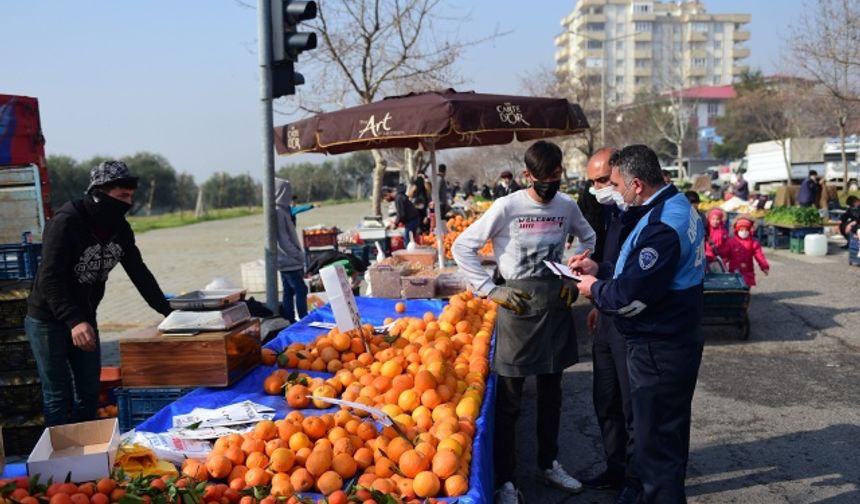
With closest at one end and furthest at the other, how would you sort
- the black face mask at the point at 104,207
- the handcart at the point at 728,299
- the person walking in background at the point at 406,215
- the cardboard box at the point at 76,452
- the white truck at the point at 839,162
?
the cardboard box at the point at 76,452 < the black face mask at the point at 104,207 < the handcart at the point at 728,299 < the person walking in background at the point at 406,215 < the white truck at the point at 839,162

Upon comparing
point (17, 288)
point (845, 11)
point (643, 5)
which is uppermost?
point (643, 5)

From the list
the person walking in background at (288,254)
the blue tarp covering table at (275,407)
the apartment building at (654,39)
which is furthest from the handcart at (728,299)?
the apartment building at (654,39)

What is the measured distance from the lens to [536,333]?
4.04 m

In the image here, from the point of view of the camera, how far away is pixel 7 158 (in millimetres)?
5637

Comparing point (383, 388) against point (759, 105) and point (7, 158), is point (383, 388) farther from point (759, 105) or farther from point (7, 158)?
point (759, 105)

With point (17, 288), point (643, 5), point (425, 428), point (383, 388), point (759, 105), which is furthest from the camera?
point (643, 5)

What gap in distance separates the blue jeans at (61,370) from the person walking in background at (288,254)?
12.3 feet

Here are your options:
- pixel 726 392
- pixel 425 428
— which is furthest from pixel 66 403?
pixel 726 392

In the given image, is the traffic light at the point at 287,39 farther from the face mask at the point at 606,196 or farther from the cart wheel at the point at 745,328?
the cart wheel at the point at 745,328

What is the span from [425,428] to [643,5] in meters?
128

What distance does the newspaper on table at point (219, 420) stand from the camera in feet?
10.9

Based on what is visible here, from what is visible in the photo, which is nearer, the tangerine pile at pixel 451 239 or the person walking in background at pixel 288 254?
the person walking in background at pixel 288 254

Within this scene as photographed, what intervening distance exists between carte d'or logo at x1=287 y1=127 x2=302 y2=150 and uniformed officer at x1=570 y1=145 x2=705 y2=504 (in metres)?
4.65

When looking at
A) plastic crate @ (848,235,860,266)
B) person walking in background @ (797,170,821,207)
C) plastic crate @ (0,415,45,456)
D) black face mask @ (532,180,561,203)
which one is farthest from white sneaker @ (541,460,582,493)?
person walking in background @ (797,170,821,207)
